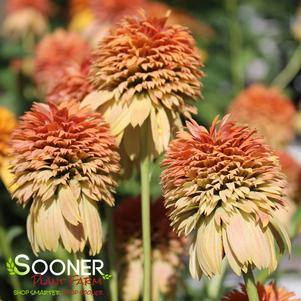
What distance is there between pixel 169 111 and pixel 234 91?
49.1 inches

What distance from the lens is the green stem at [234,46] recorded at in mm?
1957

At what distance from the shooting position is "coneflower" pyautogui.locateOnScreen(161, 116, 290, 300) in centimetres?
64

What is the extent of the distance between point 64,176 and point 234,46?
4.46 feet

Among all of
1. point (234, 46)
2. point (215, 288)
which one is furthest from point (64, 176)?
point (234, 46)

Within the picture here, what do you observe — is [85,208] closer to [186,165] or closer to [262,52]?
[186,165]

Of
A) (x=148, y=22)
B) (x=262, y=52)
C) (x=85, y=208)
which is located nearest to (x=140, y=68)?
(x=148, y=22)

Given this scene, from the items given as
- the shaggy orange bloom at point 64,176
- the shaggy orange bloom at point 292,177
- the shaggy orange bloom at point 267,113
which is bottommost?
the shaggy orange bloom at point 64,176

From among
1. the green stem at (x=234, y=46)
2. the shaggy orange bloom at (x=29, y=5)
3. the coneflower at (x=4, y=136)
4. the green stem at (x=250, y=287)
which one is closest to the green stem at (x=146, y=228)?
the green stem at (x=250, y=287)

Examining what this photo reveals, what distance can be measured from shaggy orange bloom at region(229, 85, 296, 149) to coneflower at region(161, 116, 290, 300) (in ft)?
2.35

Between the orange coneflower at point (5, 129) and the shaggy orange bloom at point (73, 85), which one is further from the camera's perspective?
the orange coneflower at point (5, 129)

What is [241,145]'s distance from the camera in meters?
0.66

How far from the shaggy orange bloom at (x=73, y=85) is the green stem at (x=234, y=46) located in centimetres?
110

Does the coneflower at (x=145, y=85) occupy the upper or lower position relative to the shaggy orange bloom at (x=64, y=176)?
upper

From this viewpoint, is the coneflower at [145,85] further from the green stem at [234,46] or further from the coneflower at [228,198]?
the green stem at [234,46]
